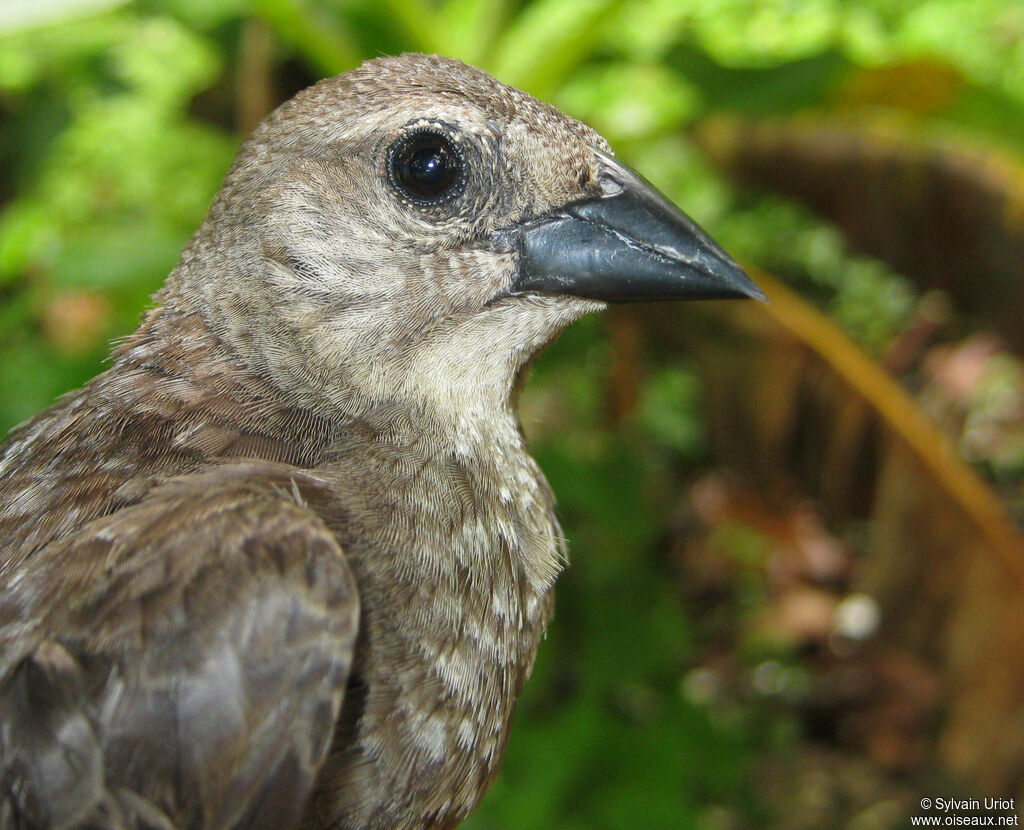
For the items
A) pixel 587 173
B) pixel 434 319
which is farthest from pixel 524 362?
pixel 587 173

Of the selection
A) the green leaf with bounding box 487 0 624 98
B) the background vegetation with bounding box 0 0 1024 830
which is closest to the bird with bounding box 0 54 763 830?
the background vegetation with bounding box 0 0 1024 830

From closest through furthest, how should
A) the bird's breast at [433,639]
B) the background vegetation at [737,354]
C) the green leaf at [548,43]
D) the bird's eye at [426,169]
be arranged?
the bird's breast at [433,639] < the bird's eye at [426,169] < the background vegetation at [737,354] < the green leaf at [548,43]

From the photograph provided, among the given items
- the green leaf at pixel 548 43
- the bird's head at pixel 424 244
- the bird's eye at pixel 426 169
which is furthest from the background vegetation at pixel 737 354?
the bird's eye at pixel 426 169

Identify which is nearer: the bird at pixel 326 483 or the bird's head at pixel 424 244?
the bird at pixel 326 483

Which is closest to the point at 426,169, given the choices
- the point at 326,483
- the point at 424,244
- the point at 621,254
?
the point at 424,244

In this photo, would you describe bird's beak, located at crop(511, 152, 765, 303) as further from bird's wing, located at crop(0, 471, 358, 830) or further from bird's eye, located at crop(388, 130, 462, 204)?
bird's wing, located at crop(0, 471, 358, 830)

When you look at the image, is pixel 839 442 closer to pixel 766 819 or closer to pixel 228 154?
pixel 766 819

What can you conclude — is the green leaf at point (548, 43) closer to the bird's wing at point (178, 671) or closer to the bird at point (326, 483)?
the bird at point (326, 483)
